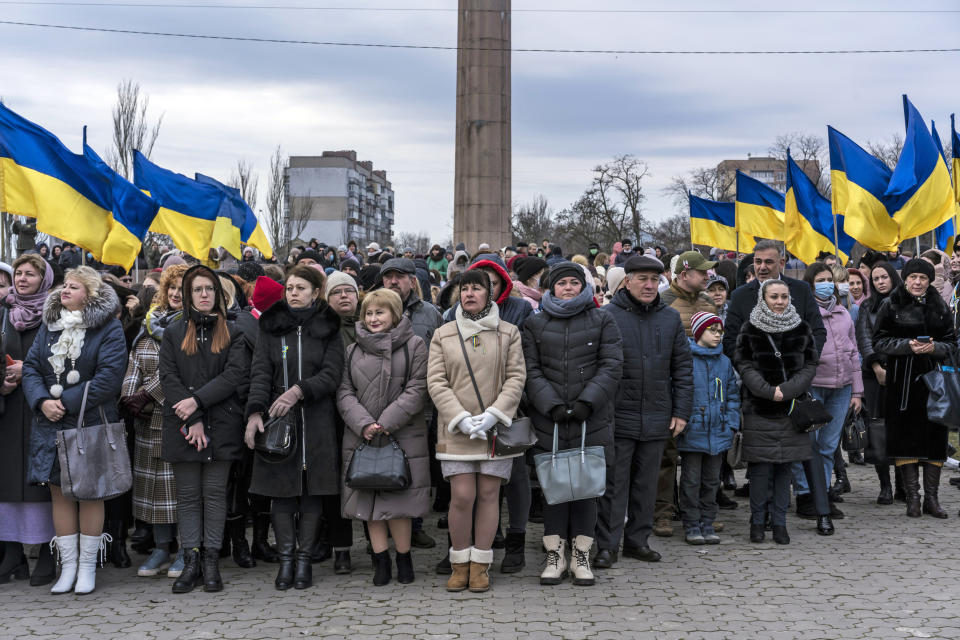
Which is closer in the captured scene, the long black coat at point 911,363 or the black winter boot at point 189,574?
the black winter boot at point 189,574

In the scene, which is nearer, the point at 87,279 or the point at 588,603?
the point at 588,603

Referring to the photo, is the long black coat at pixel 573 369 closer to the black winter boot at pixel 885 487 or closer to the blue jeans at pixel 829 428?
the blue jeans at pixel 829 428

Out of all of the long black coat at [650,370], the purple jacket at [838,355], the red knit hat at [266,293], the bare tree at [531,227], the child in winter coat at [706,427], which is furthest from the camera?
the bare tree at [531,227]

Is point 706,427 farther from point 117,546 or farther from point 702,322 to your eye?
point 117,546

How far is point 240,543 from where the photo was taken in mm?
6797

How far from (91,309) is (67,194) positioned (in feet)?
9.65

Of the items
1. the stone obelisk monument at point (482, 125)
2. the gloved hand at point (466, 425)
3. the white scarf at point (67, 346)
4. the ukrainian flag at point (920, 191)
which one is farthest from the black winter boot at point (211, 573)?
the stone obelisk monument at point (482, 125)

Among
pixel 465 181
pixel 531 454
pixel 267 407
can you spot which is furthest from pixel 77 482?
pixel 465 181

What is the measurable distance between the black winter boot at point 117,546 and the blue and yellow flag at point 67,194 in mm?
2883

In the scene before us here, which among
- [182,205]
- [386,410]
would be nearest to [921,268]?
[386,410]

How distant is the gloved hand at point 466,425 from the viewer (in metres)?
5.94

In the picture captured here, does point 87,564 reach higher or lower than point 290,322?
lower

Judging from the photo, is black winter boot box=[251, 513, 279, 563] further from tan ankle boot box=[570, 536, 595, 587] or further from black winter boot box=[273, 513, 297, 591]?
tan ankle boot box=[570, 536, 595, 587]

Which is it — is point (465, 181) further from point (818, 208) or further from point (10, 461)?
point (10, 461)
